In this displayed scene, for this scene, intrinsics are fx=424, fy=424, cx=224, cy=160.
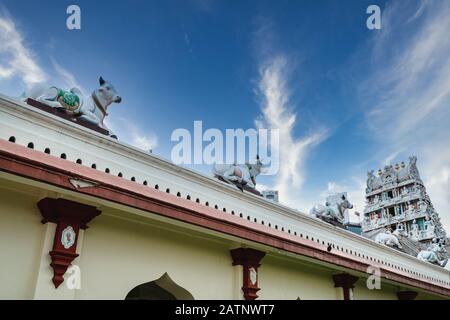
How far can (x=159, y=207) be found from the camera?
4094 mm

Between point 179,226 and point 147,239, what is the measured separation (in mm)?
391

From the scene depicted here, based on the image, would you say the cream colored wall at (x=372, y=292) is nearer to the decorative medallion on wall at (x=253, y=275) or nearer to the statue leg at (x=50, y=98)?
the decorative medallion on wall at (x=253, y=275)

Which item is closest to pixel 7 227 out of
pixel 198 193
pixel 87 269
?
pixel 87 269

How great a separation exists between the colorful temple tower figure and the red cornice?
2696cm

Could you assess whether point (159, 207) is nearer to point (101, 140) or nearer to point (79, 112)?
point (101, 140)

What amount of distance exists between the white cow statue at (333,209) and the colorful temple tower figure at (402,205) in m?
23.2

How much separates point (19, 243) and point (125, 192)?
1.01 m

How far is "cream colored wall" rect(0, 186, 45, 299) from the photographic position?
3598 mm

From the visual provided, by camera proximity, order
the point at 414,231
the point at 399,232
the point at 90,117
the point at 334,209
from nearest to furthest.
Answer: the point at 90,117 < the point at 334,209 < the point at 399,232 < the point at 414,231

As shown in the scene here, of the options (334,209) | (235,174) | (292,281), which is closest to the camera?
(235,174)

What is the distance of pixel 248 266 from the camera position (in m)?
5.55

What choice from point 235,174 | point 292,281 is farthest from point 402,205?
point 235,174

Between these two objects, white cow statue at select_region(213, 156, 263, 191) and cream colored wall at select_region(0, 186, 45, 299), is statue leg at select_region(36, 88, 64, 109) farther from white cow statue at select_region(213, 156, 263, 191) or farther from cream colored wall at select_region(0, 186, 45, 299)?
white cow statue at select_region(213, 156, 263, 191)

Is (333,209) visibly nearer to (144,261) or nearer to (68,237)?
(144,261)
